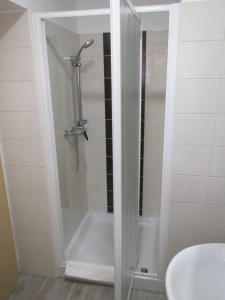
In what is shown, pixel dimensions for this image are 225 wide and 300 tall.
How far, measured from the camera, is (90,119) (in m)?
2.39

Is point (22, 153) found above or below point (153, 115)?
below

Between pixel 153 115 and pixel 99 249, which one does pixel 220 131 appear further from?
pixel 99 249

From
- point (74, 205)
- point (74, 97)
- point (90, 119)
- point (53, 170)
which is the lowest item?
point (74, 205)

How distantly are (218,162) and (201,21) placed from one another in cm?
78

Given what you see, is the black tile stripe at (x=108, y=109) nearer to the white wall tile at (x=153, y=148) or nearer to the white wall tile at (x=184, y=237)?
the white wall tile at (x=153, y=148)

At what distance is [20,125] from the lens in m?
1.63

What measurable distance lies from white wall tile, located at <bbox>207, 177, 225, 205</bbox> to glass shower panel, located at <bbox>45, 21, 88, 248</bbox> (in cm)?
107

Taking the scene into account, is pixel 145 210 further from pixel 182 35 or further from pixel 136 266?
pixel 182 35

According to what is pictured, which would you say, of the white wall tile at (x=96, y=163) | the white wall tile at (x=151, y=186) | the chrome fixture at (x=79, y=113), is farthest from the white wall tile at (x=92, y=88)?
the white wall tile at (x=151, y=186)

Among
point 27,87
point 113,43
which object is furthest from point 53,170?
point 113,43

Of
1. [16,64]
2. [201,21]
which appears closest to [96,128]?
[16,64]

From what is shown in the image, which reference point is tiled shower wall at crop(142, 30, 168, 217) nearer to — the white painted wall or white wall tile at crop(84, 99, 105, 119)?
white wall tile at crop(84, 99, 105, 119)

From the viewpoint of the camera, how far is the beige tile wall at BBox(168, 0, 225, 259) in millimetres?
1291

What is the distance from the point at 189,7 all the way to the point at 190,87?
1.31 feet
